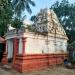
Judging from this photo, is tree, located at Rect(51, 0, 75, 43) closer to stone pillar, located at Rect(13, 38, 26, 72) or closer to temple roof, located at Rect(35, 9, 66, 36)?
temple roof, located at Rect(35, 9, 66, 36)

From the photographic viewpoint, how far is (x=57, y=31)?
2172 centimetres

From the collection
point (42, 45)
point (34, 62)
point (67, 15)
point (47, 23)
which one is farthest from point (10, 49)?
point (67, 15)

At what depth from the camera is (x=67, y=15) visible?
27375mm

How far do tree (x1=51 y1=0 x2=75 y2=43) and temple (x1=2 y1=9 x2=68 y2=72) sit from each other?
4.67m

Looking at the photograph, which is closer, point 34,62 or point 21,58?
point 21,58

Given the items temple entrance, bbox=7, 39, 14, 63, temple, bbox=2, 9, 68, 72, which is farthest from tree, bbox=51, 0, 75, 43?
temple entrance, bbox=7, 39, 14, 63

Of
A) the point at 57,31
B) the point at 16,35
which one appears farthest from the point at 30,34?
the point at 57,31

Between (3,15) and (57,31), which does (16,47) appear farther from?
(57,31)

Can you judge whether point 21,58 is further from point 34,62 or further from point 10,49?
point 10,49

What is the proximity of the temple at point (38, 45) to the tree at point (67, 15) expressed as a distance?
4668mm

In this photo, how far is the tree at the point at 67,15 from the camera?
2692 centimetres

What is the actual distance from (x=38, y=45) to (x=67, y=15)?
32.3ft

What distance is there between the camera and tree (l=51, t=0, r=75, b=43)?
26.9 m

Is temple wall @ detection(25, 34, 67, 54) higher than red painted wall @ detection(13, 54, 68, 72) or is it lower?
higher
